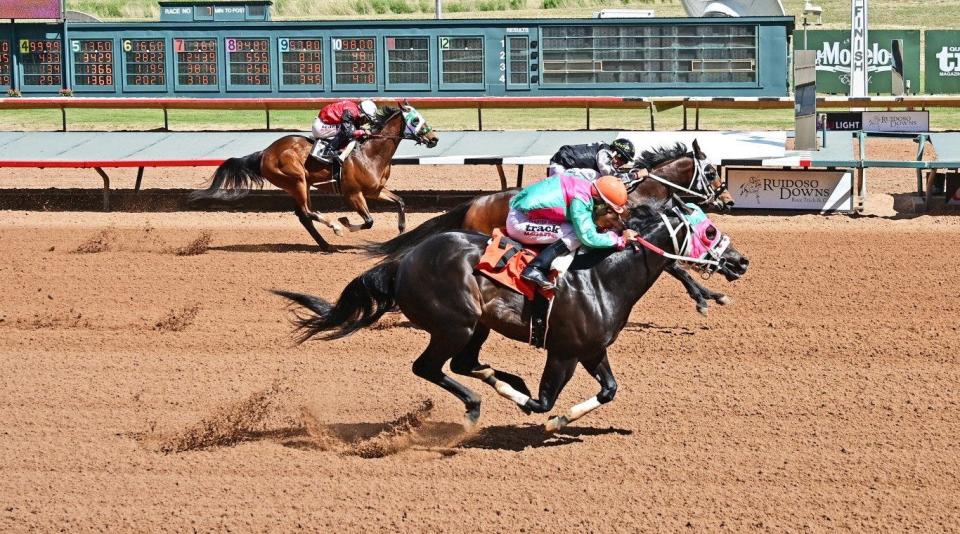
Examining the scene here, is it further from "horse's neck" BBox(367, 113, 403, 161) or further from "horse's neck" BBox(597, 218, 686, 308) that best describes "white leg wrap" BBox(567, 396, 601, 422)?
"horse's neck" BBox(367, 113, 403, 161)

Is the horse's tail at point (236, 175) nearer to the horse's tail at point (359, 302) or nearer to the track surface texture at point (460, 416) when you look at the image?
the track surface texture at point (460, 416)

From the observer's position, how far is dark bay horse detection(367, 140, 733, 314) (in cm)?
953

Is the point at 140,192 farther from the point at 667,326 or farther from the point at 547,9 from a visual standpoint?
the point at 547,9

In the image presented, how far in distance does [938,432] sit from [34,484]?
5.02 metres

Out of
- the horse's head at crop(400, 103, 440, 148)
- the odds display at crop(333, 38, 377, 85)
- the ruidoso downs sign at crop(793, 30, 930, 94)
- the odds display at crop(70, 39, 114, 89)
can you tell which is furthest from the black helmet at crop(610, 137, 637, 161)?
the ruidoso downs sign at crop(793, 30, 930, 94)

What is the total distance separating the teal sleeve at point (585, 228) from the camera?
689cm

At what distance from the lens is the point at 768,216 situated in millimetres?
15758

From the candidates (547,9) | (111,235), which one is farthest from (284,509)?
(547,9)

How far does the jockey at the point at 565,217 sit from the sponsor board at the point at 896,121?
11.0 metres

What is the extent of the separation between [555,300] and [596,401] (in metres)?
0.67

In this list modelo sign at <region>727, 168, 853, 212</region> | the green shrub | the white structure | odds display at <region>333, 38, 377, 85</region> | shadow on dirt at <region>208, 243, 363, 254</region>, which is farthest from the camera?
the green shrub

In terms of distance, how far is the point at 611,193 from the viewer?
22.8 ft

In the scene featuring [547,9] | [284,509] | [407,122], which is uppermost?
[547,9]

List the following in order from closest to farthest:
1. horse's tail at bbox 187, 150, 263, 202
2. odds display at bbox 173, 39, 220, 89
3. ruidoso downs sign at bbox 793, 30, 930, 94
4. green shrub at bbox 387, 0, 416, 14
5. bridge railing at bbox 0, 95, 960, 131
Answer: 1. horse's tail at bbox 187, 150, 263, 202
2. bridge railing at bbox 0, 95, 960, 131
3. odds display at bbox 173, 39, 220, 89
4. ruidoso downs sign at bbox 793, 30, 930, 94
5. green shrub at bbox 387, 0, 416, 14
